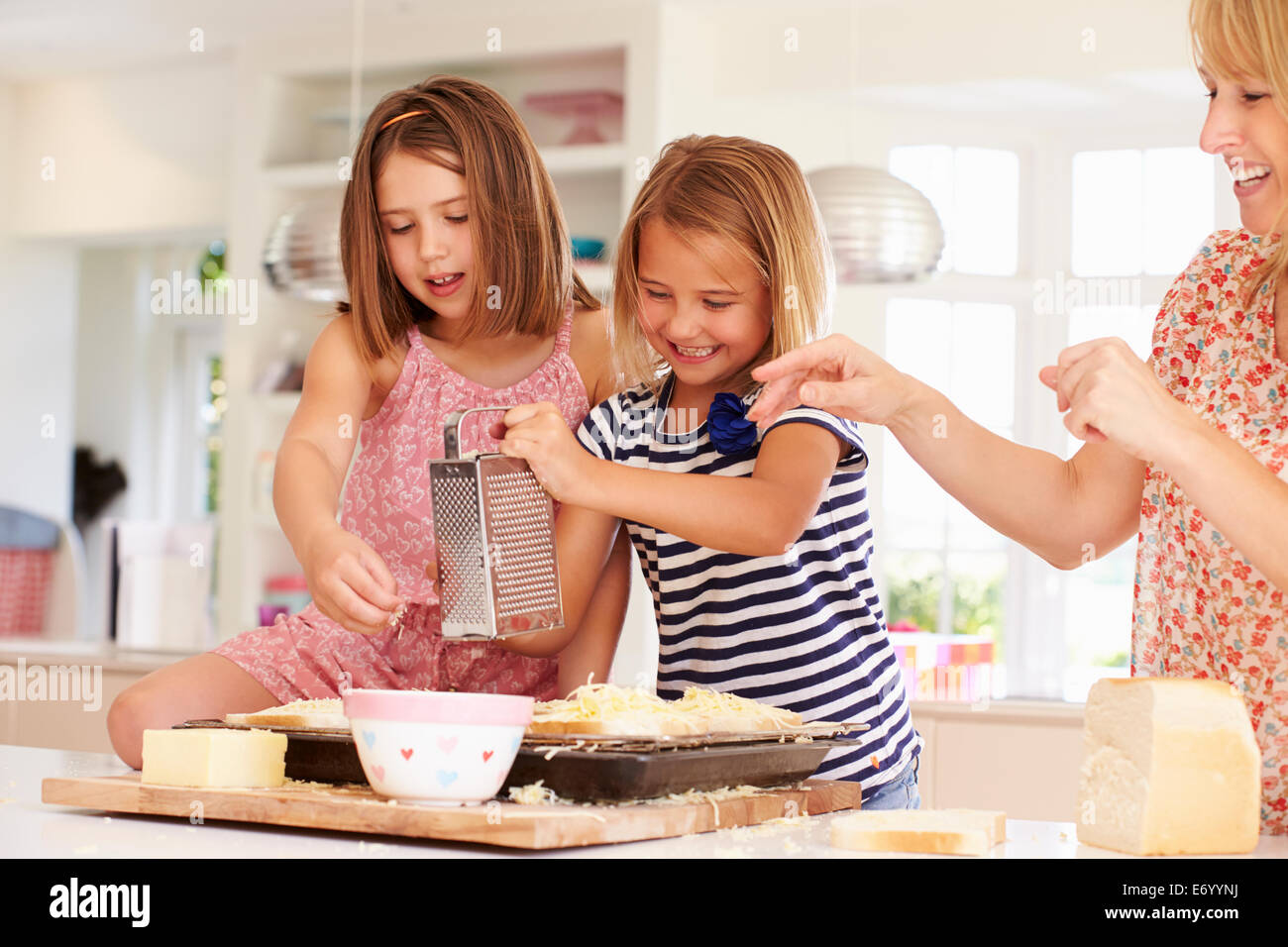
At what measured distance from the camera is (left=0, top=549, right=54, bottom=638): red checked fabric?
21.4 ft

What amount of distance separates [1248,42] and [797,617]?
795 mm

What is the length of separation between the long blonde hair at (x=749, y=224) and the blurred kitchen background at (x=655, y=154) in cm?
313

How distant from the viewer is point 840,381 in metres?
1.44

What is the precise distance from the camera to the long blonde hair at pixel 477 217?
1.95m

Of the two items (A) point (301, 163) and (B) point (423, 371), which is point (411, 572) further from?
(A) point (301, 163)

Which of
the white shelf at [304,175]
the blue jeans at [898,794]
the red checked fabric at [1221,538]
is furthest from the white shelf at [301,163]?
the red checked fabric at [1221,538]

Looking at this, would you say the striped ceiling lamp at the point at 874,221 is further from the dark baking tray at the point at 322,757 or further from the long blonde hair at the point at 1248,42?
the dark baking tray at the point at 322,757

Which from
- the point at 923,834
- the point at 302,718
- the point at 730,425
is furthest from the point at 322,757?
the point at 730,425

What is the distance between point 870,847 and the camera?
3.63 feet

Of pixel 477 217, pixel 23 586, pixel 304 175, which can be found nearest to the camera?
pixel 477 217

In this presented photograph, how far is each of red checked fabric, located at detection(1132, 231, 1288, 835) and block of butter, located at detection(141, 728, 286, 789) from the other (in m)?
0.89
